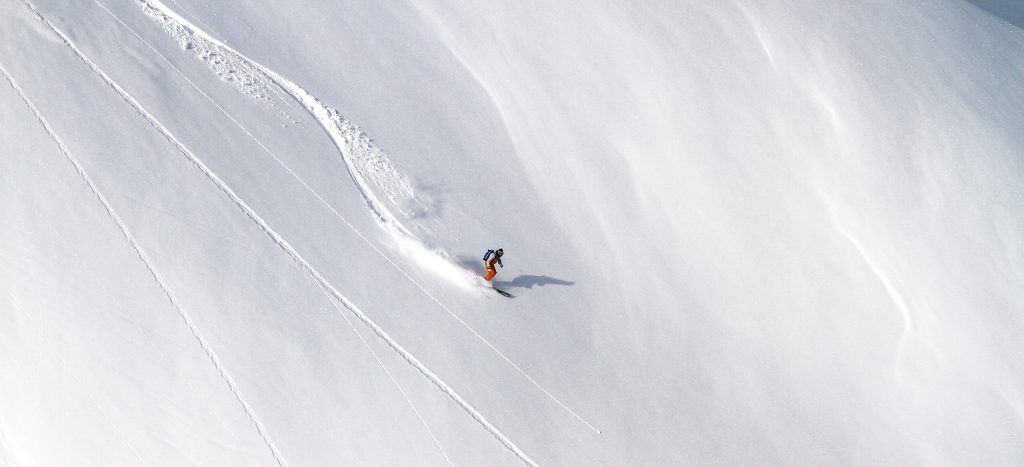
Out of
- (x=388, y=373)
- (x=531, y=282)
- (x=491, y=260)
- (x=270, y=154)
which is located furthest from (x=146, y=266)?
(x=531, y=282)

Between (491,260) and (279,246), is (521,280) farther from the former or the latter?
(279,246)

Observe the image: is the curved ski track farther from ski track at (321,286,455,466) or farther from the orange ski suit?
the orange ski suit

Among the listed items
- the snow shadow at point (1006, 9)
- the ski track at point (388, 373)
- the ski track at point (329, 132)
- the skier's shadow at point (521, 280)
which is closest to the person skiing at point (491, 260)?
the skier's shadow at point (521, 280)

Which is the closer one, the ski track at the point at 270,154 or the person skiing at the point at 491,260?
the ski track at the point at 270,154

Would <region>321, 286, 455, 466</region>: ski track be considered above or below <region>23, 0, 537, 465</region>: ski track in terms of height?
below

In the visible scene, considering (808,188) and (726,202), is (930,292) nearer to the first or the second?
(808,188)

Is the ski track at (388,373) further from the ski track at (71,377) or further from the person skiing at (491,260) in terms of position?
the ski track at (71,377)

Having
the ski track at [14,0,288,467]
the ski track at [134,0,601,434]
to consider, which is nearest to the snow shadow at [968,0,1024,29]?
the ski track at [134,0,601,434]
